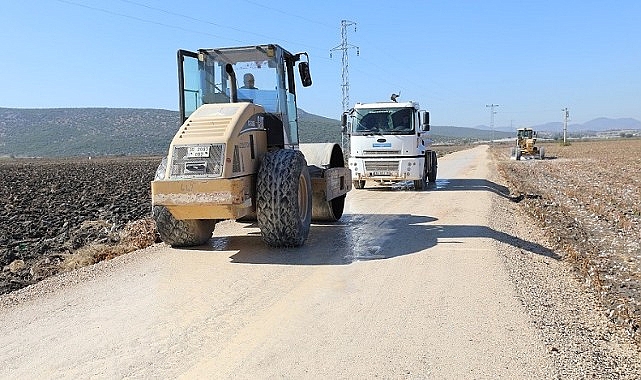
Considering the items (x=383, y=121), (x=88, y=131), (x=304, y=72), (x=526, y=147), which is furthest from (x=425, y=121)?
(x=88, y=131)

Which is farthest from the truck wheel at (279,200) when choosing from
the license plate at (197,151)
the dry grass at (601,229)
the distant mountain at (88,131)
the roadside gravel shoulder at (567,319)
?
the distant mountain at (88,131)

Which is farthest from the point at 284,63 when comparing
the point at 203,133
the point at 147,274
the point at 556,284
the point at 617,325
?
the point at 617,325

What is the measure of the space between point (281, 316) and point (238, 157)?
299cm

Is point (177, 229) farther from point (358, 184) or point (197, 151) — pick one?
point (358, 184)

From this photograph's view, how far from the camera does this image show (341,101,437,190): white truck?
685 inches

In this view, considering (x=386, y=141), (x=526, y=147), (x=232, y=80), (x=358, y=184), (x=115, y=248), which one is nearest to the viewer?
(x=115, y=248)

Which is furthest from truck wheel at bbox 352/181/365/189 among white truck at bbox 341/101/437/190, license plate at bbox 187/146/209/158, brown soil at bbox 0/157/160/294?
license plate at bbox 187/146/209/158

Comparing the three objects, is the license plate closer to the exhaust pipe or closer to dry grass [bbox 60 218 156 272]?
the exhaust pipe

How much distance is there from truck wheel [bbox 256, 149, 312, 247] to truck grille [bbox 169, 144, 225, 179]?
772 millimetres

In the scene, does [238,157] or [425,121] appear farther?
[425,121]

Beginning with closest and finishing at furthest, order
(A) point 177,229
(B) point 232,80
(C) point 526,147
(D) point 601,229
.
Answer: (A) point 177,229, (B) point 232,80, (D) point 601,229, (C) point 526,147

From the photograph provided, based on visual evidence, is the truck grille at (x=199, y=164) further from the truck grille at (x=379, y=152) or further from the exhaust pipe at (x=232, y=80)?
the truck grille at (x=379, y=152)

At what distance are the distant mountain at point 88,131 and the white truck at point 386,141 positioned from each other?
305 ft

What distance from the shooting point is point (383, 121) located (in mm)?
17625
